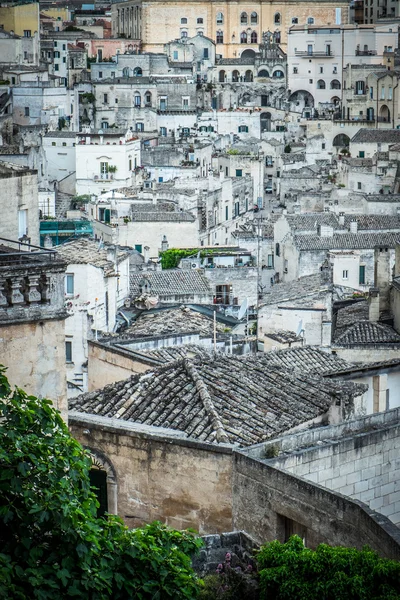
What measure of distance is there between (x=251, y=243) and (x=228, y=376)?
33570mm

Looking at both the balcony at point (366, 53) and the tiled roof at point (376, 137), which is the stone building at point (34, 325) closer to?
the tiled roof at point (376, 137)

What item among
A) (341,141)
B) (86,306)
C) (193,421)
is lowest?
(86,306)

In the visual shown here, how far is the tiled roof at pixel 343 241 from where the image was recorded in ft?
147

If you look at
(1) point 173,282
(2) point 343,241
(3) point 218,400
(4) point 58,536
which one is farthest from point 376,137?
(4) point 58,536

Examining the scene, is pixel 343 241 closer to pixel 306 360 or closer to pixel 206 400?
pixel 306 360

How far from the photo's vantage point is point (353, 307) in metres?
32.4

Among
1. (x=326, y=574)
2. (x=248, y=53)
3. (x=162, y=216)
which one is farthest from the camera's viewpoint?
(x=248, y=53)

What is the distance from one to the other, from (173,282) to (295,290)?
4254 mm

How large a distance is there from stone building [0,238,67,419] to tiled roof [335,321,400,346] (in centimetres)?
1633

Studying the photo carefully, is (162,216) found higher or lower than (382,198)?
higher

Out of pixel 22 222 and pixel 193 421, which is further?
pixel 22 222

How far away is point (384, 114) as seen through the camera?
83750 mm

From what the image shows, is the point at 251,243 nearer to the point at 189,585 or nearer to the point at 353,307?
the point at 353,307

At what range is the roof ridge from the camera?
13.7 meters
